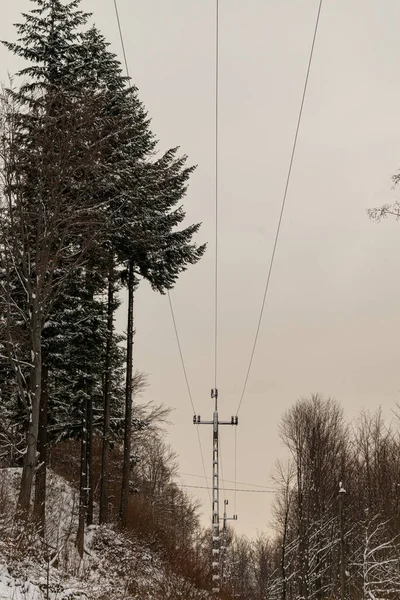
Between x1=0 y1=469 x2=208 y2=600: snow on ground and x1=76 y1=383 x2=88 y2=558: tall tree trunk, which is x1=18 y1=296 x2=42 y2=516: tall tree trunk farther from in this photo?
x1=76 y1=383 x2=88 y2=558: tall tree trunk

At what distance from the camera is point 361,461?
168 feet

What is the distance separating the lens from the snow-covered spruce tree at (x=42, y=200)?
17.5 meters

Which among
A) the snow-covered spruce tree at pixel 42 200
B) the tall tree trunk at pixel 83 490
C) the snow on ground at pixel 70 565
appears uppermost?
the snow-covered spruce tree at pixel 42 200

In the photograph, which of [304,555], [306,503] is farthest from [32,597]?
[306,503]

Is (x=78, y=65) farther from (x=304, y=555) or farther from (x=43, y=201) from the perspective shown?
(x=304, y=555)

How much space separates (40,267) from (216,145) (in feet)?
23.1

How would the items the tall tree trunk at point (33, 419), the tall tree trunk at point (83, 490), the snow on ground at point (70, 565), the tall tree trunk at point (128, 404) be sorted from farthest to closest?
the tall tree trunk at point (128, 404)
the tall tree trunk at point (83, 490)
the tall tree trunk at point (33, 419)
the snow on ground at point (70, 565)

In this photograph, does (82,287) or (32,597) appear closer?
(32,597)

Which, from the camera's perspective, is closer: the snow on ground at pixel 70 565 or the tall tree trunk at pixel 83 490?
the snow on ground at pixel 70 565

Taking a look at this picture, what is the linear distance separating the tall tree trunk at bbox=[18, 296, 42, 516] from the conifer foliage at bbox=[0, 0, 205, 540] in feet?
0.11

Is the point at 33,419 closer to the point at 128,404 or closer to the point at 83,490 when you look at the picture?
the point at 83,490

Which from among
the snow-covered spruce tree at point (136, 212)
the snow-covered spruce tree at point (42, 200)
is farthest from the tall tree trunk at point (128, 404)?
the snow-covered spruce tree at point (42, 200)

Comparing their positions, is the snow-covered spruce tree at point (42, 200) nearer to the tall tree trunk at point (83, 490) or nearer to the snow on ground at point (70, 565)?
the snow on ground at point (70, 565)

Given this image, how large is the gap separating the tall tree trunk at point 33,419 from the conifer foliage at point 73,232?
0.03 metres
